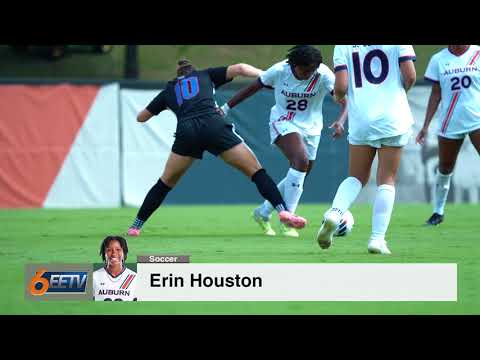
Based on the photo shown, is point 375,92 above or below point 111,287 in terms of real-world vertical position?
above

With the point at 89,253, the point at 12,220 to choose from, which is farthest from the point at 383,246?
the point at 12,220

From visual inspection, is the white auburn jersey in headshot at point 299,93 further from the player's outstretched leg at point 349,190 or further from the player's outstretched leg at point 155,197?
the player's outstretched leg at point 349,190

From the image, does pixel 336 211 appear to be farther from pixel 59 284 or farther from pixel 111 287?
pixel 59 284

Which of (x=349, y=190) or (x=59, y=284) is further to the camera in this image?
(x=349, y=190)

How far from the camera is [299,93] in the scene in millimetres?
12062

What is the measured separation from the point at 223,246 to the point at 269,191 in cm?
71

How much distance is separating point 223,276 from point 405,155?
13055mm

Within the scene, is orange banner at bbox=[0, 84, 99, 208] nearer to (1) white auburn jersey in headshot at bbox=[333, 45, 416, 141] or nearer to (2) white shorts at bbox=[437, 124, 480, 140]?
(2) white shorts at bbox=[437, 124, 480, 140]

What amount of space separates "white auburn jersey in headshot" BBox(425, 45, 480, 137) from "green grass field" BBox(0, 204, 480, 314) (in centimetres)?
121

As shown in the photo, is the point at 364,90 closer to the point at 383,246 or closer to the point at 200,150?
the point at 383,246

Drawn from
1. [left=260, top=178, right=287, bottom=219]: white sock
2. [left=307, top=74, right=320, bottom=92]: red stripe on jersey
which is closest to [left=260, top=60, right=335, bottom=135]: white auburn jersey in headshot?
[left=307, top=74, right=320, bottom=92]: red stripe on jersey

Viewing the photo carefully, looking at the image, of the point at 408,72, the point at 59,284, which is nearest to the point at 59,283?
the point at 59,284

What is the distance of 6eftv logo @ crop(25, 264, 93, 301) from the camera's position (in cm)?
684

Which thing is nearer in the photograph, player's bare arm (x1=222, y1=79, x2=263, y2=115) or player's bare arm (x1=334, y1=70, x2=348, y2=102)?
player's bare arm (x1=334, y1=70, x2=348, y2=102)
